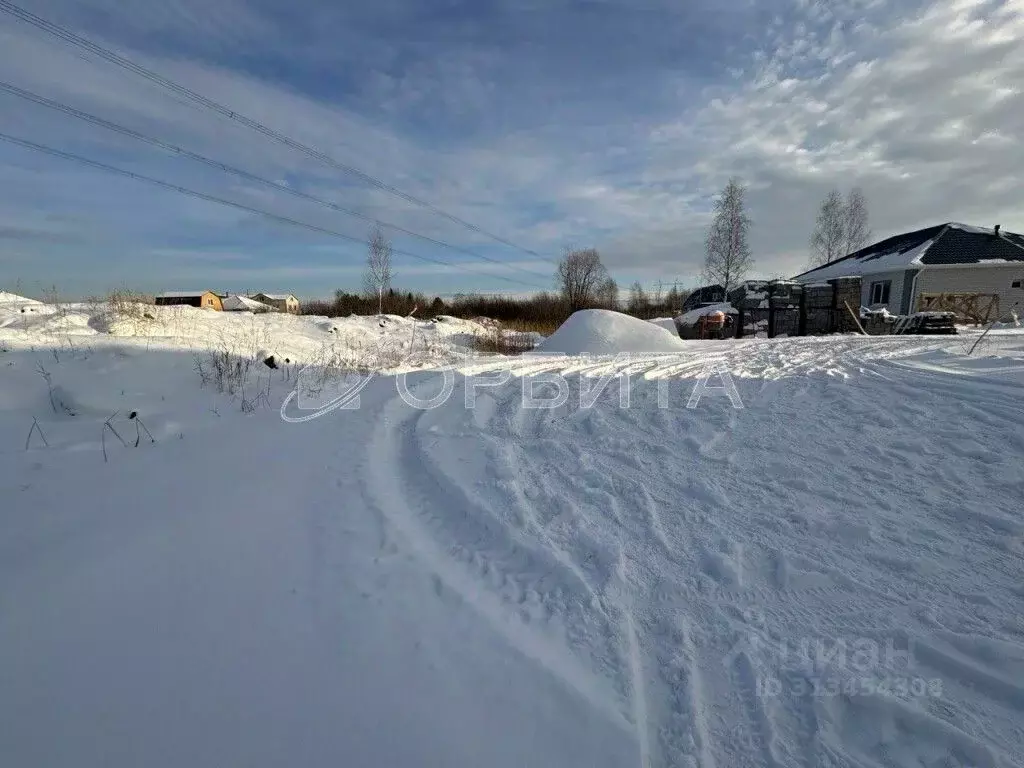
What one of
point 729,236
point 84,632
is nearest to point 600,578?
point 84,632

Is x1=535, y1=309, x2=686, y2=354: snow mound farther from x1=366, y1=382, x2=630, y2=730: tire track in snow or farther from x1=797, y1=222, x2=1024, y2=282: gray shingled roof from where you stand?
x1=797, y1=222, x2=1024, y2=282: gray shingled roof

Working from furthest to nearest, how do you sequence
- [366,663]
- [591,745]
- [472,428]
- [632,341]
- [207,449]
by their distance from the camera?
[632,341] → [472,428] → [207,449] → [366,663] → [591,745]

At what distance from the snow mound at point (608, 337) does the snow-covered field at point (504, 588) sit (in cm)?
791

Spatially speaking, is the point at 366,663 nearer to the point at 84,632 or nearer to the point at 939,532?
the point at 84,632

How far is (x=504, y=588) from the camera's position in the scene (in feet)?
7.98

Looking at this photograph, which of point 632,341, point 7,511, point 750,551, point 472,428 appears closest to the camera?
point 750,551

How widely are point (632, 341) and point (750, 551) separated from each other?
1078cm

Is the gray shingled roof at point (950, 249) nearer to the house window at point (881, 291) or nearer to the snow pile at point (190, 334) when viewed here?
the house window at point (881, 291)

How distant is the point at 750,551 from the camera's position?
2711 mm

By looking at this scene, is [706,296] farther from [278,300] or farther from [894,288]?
[278,300]

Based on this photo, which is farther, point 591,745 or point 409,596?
point 409,596

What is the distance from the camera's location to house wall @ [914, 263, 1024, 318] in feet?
71.7

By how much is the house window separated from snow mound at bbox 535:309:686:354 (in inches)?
728

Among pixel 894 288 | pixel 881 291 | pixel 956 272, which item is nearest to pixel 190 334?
pixel 894 288
